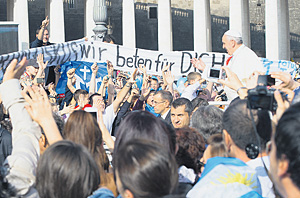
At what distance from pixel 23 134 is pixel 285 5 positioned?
3992cm

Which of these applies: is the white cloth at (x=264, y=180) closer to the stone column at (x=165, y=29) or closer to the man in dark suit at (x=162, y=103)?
the man in dark suit at (x=162, y=103)

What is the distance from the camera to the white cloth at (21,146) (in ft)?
15.1

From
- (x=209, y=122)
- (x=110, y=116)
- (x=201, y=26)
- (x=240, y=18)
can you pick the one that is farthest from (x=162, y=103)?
(x=201, y=26)

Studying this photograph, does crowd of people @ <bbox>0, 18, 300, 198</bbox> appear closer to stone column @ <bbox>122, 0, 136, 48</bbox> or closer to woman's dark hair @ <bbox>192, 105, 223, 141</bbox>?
woman's dark hair @ <bbox>192, 105, 223, 141</bbox>

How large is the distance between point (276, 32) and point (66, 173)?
38999 mm

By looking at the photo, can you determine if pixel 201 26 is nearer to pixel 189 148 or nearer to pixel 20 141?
pixel 189 148

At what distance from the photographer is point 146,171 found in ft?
12.8

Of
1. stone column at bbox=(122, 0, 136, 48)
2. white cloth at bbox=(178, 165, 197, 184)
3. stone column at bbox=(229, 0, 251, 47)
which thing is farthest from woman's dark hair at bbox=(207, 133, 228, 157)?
stone column at bbox=(122, 0, 136, 48)

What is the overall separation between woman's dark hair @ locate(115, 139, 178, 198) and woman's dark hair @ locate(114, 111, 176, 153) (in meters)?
0.87

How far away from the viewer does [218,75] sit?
9.79m

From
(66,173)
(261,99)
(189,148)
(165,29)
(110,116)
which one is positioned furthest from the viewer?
(165,29)

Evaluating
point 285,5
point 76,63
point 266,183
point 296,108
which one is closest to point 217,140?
point 266,183

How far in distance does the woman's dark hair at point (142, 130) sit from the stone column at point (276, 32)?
3767 centimetres

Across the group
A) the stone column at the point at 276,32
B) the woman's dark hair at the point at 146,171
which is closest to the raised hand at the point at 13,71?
the woman's dark hair at the point at 146,171
